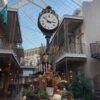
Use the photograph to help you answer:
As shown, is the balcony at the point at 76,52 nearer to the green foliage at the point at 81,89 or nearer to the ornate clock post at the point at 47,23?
the green foliage at the point at 81,89

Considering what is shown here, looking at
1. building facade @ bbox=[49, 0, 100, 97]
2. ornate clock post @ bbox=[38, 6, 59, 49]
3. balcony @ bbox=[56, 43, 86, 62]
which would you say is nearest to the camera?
ornate clock post @ bbox=[38, 6, 59, 49]

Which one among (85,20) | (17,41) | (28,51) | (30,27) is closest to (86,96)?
(85,20)

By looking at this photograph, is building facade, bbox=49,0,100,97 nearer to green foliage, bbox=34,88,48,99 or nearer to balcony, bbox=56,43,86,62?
balcony, bbox=56,43,86,62

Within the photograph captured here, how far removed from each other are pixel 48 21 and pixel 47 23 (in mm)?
99

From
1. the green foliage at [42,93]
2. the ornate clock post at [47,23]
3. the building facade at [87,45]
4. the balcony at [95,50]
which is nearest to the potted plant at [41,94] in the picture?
the green foliage at [42,93]

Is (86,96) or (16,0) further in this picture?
(16,0)

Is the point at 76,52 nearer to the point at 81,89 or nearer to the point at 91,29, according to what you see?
the point at 91,29

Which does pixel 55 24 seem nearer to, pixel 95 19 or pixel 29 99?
pixel 29 99

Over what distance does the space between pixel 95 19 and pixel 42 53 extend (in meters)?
10.5

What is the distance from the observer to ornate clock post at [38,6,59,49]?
718 centimetres

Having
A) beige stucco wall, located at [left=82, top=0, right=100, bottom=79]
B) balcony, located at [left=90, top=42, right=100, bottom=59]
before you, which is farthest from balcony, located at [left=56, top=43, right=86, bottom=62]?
balcony, located at [left=90, top=42, right=100, bottom=59]

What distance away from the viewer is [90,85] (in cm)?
1441

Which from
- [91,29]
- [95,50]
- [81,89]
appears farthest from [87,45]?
[81,89]

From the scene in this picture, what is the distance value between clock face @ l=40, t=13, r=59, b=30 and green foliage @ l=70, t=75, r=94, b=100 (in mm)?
7449
